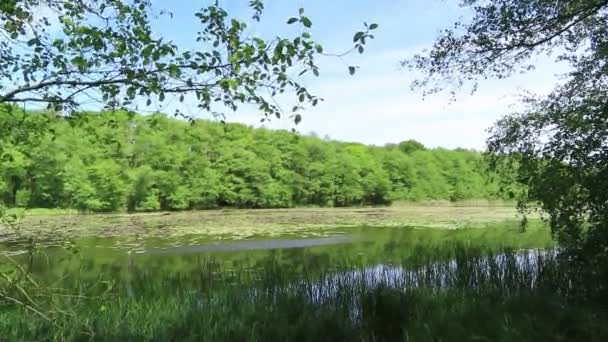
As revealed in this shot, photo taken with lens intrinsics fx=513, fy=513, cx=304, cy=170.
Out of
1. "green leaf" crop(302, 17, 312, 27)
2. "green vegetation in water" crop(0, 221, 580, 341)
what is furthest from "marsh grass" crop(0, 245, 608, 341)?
"green leaf" crop(302, 17, 312, 27)

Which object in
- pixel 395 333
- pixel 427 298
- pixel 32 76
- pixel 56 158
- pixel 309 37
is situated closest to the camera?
pixel 309 37

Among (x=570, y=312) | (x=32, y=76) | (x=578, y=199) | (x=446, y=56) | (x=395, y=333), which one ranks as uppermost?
(x=446, y=56)

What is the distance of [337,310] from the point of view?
5.43 m

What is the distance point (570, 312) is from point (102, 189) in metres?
34.3

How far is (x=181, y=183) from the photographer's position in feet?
134

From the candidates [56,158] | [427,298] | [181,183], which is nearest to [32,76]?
[427,298]

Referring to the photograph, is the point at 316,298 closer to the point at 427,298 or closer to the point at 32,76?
the point at 427,298

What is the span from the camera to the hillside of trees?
3222 centimetres

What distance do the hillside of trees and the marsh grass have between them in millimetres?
17636

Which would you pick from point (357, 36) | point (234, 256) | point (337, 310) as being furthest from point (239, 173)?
point (357, 36)

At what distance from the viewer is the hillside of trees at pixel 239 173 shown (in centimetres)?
3222

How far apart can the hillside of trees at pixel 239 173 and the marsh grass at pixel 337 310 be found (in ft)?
57.9

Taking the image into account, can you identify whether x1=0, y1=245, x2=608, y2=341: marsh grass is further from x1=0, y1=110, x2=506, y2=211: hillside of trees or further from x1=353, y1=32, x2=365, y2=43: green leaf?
x1=0, y1=110, x2=506, y2=211: hillside of trees

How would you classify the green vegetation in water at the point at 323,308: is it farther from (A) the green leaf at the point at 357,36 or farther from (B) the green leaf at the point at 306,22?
(A) the green leaf at the point at 357,36
